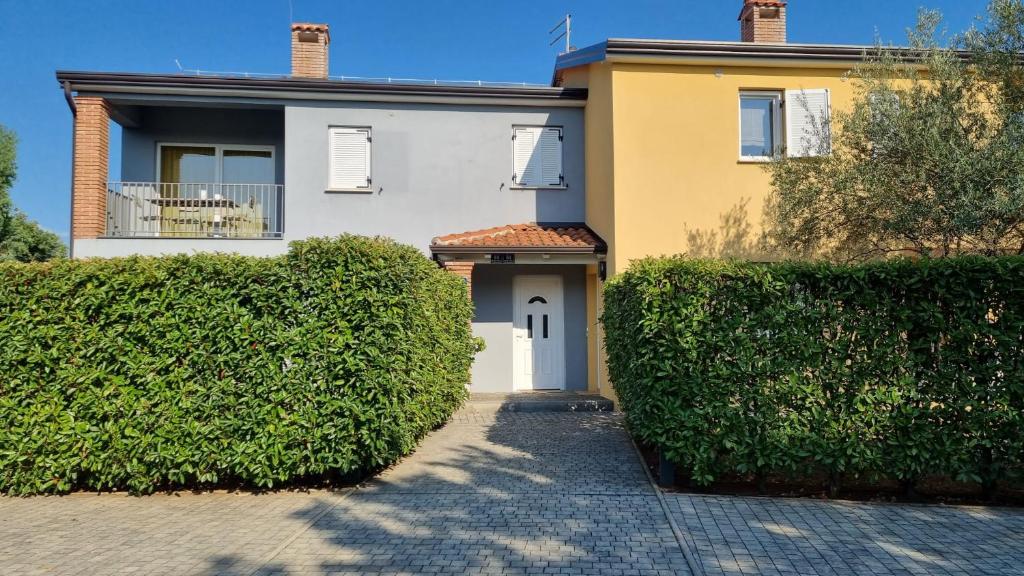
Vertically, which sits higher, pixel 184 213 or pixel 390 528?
pixel 184 213

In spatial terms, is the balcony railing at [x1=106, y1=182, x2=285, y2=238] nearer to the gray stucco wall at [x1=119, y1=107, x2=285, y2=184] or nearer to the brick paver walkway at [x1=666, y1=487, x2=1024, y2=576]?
the gray stucco wall at [x1=119, y1=107, x2=285, y2=184]

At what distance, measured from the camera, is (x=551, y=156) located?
1209 cm

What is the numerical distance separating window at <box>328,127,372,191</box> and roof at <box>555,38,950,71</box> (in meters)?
5.11

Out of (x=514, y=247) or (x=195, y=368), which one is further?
(x=514, y=247)

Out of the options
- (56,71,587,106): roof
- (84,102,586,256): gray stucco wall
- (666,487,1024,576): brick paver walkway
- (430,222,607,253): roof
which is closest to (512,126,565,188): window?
(84,102,586,256): gray stucco wall

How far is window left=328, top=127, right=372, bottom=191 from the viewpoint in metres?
11.5

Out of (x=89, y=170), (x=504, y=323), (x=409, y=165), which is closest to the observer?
(x=89, y=170)

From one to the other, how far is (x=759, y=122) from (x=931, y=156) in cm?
351

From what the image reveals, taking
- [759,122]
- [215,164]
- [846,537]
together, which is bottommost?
[846,537]

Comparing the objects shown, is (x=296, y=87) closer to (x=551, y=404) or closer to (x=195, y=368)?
(x=195, y=368)

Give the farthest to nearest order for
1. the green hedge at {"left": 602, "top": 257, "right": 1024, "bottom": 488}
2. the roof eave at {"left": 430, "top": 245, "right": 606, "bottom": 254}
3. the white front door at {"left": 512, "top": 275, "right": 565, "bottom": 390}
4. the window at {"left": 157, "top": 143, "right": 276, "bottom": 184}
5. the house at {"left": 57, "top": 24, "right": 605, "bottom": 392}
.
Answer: the window at {"left": 157, "top": 143, "right": 276, "bottom": 184} → the white front door at {"left": 512, "top": 275, "right": 565, "bottom": 390} → the house at {"left": 57, "top": 24, "right": 605, "bottom": 392} → the roof eave at {"left": 430, "top": 245, "right": 606, "bottom": 254} → the green hedge at {"left": 602, "top": 257, "right": 1024, "bottom": 488}

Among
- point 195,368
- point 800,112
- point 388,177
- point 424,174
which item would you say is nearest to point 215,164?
point 388,177

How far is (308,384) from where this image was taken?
222 inches

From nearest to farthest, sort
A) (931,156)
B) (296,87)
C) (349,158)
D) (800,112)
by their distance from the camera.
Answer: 1. (931,156)
2. (800,112)
3. (296,87)
4. (349,158)
